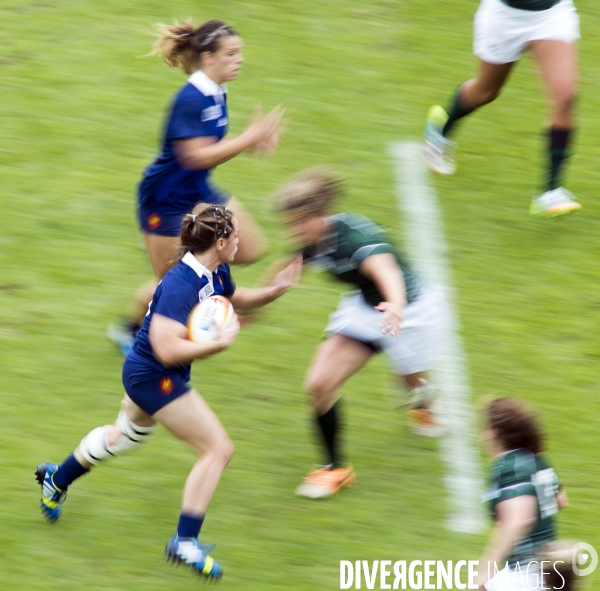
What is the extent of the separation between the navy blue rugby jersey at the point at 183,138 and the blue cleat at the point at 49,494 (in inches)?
72.0

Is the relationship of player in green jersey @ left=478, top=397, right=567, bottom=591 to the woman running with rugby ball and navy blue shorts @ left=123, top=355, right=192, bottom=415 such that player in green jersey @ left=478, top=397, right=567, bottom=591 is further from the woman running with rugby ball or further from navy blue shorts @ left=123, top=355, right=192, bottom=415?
the woman running with rugby ball

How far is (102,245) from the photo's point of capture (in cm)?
880

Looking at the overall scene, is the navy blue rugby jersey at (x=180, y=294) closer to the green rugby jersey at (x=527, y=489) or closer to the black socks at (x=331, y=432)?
the black socks at (x=331, y=432)

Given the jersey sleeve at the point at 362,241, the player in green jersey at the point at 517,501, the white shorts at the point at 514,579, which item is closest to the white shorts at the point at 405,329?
the jersey sleeve at the point at 362,241

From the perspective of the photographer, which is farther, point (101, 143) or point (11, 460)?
point (101, 143)

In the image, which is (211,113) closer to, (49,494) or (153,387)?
(153,387)

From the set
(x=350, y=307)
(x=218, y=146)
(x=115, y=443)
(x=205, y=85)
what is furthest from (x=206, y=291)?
(x=205, y=85)

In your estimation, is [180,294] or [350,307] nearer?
[180,294]

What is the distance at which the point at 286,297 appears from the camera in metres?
8.44

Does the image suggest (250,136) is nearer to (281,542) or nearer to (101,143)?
(281,542)

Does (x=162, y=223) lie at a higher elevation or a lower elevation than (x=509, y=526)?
higher

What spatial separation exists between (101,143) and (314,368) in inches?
174

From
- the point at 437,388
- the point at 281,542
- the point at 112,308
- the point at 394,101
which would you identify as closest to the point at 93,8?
the point at 394,101

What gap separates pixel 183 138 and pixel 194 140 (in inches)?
2.7
